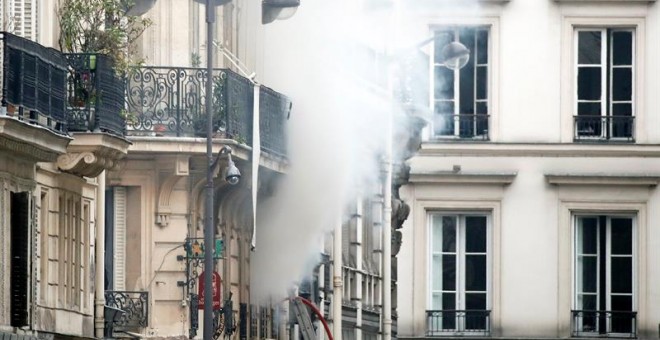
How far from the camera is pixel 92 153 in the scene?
41.5 m

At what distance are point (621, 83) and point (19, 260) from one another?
40.3 m

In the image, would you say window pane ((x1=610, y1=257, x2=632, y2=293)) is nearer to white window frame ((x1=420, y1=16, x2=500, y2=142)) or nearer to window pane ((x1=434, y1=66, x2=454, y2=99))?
white window frame ((x1=420, y1=16, x2=500, y2=142))

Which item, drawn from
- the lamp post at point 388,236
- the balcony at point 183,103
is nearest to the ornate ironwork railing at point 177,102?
the balcony at point 183,103

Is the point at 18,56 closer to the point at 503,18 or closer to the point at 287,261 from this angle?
the point at 287,261

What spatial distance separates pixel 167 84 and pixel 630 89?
1246 inches

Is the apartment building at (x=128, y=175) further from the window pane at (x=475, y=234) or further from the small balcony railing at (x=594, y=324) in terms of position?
the small balcony railing at (x=594, y=324)

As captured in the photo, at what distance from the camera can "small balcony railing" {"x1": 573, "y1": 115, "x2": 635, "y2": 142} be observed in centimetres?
7769

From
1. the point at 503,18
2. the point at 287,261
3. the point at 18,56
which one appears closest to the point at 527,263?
the point at 503,18

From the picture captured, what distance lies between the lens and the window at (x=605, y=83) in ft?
254

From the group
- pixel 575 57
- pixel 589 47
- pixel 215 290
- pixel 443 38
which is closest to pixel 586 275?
pixel 575 57

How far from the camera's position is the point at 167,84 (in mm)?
47625

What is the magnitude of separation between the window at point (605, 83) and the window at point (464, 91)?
2158 mm

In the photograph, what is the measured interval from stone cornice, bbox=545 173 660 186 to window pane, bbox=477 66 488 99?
8.42ft

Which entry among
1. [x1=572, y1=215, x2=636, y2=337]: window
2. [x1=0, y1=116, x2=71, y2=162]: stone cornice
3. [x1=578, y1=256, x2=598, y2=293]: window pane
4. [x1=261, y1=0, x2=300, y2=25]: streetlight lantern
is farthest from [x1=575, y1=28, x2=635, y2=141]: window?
[x1=0, y1=116, x2=71, y2=162]: stone cornice
